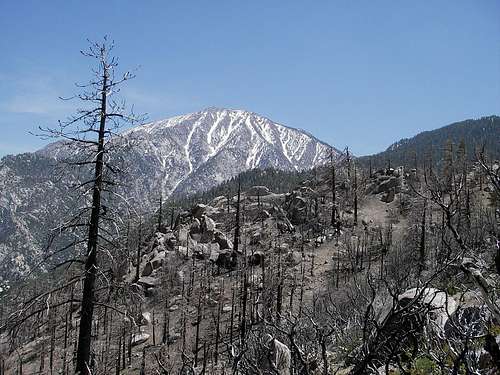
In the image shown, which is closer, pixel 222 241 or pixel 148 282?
pixel 148 282

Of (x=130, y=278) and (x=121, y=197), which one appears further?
(x=130, y=278)

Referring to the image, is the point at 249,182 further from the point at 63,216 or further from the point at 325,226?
the point at 63,216

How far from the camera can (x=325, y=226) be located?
238 ft

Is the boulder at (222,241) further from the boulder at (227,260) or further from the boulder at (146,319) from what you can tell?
the boulder at (146,319)

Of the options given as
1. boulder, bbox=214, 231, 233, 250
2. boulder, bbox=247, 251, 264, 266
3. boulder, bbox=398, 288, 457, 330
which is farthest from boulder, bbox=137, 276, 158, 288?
boulder, bbox=398, 288, 457, 330

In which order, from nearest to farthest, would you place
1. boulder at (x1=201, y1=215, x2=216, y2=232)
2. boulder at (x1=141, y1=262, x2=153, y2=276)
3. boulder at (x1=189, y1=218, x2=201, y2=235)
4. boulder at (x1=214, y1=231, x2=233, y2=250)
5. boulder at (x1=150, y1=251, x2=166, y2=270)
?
boulder at (x1=141, y1=262, x2=153, y2=276) < boulder at (x1=150, y1=251, x2=166, y2=270) < boulder at (x1=214, y1=231, x2=233, y2=250) < boulder at (x1=201, y1=215, x2=216, y2=232) < boulder at (x1=189, y1=218, x2=201, y2=235)

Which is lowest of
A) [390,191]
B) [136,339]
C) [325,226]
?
[136,339]

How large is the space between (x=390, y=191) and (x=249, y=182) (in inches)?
4711

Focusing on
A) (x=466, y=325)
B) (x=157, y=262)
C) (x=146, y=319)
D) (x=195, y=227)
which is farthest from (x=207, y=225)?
(x=466, y=325)

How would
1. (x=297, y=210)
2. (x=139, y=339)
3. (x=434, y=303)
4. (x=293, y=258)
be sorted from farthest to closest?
(x=297, y=210), (x=293, y=258), (x=139, y=339), (x=434, y=303)

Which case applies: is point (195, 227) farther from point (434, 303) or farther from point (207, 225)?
point (434, 303)

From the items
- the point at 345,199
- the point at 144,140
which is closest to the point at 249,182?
the point at 345,199

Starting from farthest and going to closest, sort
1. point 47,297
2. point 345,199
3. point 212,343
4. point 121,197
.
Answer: point 345,199 → point 212,343 → point 121,197 → point 47,297

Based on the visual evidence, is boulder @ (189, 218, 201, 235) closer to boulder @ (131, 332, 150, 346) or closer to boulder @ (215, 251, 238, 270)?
boulder @ (215, 251, 238, 270)
